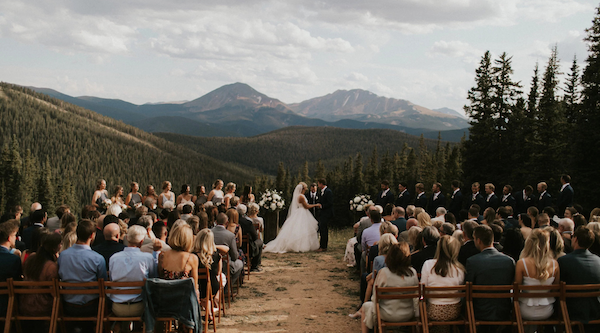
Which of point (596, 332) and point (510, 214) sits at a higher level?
point (510, 214)

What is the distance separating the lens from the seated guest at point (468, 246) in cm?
684

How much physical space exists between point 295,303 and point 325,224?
19.0 ft

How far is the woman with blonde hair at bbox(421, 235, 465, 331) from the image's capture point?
587 centimetres

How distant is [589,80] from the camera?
27625mm

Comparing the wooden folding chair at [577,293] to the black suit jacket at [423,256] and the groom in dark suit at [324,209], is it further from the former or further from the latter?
the groom in dark suit at [324,209]

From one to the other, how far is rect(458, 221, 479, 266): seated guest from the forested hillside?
121 metres

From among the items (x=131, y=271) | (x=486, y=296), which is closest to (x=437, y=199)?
(x=486, y=296)

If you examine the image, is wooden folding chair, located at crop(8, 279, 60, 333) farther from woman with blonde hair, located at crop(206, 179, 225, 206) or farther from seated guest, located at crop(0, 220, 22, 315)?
woman with blonde hair, located at crop(206, 179, 225, 206)

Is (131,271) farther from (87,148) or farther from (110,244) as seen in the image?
(87,148)

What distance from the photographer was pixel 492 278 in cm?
583

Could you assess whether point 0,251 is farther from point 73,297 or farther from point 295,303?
point 295,303

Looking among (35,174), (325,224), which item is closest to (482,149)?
(325,224)

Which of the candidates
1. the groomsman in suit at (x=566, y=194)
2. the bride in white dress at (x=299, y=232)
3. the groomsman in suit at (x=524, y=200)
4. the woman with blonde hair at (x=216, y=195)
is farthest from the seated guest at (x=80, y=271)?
A: the groomsman in suit at (x=566, y=194)

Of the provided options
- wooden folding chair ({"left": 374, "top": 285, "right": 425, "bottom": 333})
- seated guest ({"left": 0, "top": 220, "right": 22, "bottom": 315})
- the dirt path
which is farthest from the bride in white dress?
seated guest ({"left": 0, "top": 220, "right": 22, "bottom": 315})
